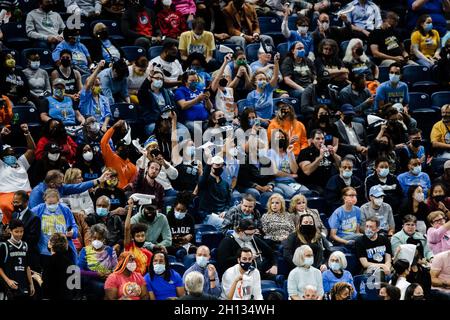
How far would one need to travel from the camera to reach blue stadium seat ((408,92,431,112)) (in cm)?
1850

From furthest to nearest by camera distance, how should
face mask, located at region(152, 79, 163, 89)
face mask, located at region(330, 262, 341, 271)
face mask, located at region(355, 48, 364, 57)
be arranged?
face mask, located at region(355, 48, 364, 57), face mask, located at region(152, 79, 163, 89), face mask, located at region(330, 262, 341, 271)

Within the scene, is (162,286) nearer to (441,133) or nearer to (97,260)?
(97,260)

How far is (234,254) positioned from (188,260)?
1.51ft

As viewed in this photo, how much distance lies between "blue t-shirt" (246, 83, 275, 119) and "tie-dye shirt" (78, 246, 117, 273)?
3630 mm

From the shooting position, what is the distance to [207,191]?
15758 millimetres

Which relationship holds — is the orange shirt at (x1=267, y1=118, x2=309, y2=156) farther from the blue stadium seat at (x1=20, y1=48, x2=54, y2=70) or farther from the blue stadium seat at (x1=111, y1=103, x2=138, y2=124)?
the blue stadium seat at (x1=20, y1=48, x2=54, y2=70)

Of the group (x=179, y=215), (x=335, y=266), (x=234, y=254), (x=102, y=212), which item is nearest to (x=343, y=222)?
(x=335, y=266)

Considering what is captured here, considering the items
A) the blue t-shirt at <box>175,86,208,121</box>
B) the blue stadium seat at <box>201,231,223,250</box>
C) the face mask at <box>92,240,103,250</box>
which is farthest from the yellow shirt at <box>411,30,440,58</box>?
the face mask at <box>92,240,103,250</box>

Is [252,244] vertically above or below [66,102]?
below

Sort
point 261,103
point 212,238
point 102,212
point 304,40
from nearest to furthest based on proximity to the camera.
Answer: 1. point 102,212
2. point 212,238
3. point 261,103
4. point 304,40

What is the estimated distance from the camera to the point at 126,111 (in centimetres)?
1689

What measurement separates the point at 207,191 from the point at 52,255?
2.21 metres
